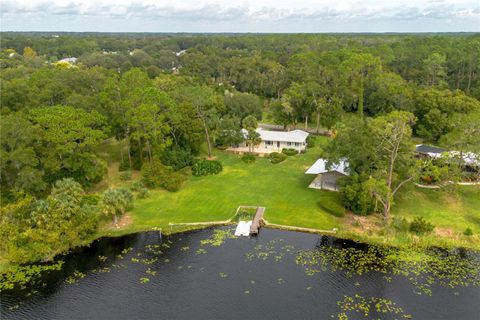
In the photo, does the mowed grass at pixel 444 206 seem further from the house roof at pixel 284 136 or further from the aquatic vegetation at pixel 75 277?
the aquatic vegetation at pixel 75 277

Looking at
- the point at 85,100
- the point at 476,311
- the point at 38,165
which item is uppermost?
the point at 85,100

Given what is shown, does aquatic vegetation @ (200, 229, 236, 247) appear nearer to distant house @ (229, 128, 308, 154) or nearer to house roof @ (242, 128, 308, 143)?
distant house @ (229, 128, 308, 154)

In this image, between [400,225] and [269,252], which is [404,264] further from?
[269,252]

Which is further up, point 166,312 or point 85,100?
point 85,100

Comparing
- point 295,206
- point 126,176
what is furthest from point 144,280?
point 126,176

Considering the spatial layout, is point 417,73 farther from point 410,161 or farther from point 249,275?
point 249,275

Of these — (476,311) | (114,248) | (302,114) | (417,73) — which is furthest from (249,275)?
(417,73)

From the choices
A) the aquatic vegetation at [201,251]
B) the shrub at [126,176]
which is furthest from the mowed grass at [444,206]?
the shrub at [126,176]
